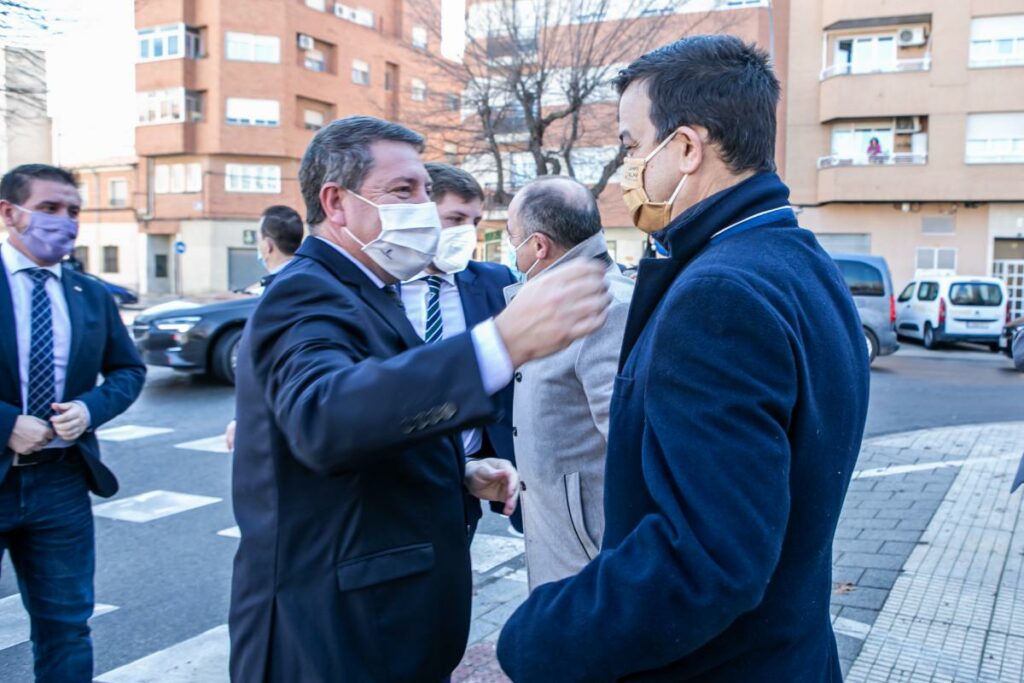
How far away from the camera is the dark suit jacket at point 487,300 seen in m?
3.70

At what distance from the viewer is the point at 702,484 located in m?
1.39

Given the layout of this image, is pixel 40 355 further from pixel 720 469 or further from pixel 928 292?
pixel 928 292

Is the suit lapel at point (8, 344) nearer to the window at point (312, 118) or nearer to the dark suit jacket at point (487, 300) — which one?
the dark suit jacket at point (487, 300)

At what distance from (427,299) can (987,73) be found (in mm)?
33047

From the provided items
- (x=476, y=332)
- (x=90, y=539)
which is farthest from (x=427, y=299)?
(x=476, y=332)

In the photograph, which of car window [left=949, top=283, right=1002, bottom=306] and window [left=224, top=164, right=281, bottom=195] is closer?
car window [left=949, top=283, right=1002, bottom=306]

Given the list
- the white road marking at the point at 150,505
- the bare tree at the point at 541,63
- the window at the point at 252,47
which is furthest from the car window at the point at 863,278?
the window at the point at 252,47

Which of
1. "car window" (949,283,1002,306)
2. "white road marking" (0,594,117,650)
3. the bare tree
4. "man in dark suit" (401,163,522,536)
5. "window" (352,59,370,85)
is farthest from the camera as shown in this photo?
"window" (352,59,370,85)

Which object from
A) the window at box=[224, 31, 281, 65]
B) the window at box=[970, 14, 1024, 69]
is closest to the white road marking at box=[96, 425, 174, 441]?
the window at box=[970, 14, 1024, 69]

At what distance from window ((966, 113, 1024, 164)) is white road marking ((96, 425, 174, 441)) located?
3036cm

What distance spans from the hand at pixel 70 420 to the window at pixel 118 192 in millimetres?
46752

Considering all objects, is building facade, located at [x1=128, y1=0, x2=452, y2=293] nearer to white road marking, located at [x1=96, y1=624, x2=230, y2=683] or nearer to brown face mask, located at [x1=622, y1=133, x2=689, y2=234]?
white road marking, located at [x1=96, y1=624, x2=230, y2=683]

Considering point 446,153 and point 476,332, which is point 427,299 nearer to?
point 476,332

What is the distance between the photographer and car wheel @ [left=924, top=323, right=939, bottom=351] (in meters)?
21.6
